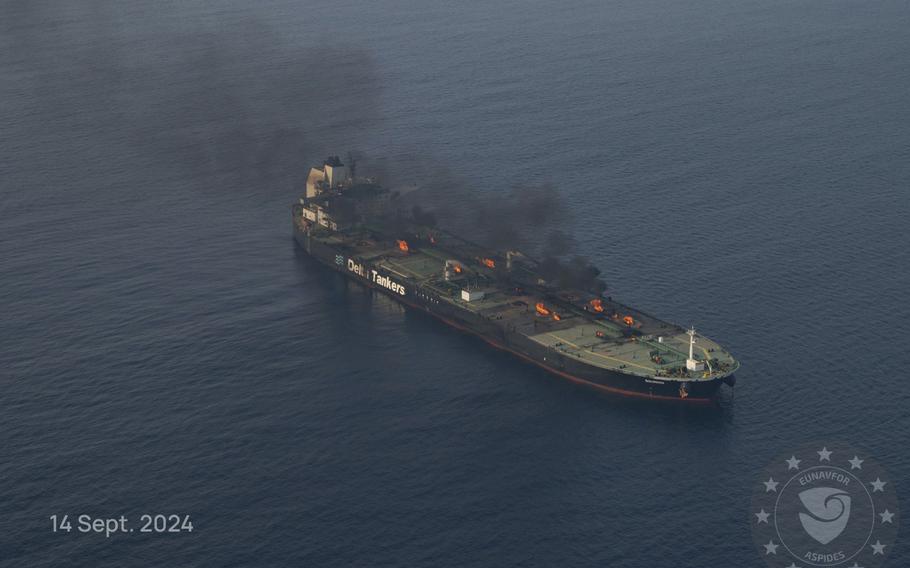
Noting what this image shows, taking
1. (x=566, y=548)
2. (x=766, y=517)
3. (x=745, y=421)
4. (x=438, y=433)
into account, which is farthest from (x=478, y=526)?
(x=745, y=421)

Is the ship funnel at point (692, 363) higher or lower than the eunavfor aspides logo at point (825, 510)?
higher

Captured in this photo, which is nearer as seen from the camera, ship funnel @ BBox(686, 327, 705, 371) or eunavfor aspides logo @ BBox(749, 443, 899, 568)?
eunavfor aspides logo @ BBox(749, 443, 899, 568)

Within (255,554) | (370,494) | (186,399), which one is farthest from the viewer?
(186,399)

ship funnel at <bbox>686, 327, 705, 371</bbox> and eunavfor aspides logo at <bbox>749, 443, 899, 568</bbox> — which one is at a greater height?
ship funnel at <bbox>686, 327, 705, 371</bbox>

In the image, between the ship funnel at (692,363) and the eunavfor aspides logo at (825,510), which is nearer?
the eunavfor aspides logo at (825,510)

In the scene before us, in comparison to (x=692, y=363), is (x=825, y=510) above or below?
below

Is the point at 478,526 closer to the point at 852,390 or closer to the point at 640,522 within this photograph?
the point at 640,522

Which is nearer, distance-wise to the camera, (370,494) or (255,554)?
(255,554)

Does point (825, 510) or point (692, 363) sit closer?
point (825, 510)
